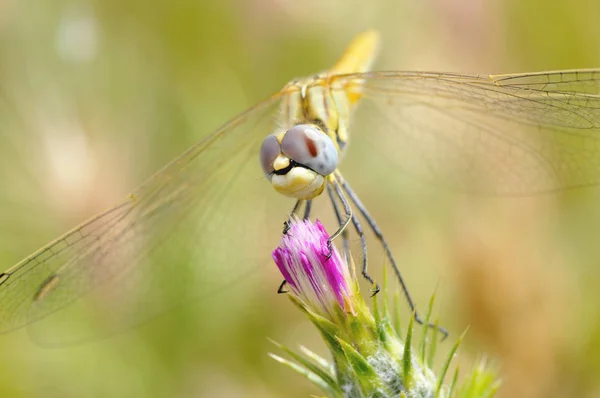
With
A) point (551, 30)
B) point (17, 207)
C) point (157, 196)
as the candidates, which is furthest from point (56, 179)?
point (551, 30)

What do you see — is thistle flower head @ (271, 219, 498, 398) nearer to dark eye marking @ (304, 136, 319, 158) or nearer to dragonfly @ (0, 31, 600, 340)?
dragonfly @ (0, 31, 600, 340)

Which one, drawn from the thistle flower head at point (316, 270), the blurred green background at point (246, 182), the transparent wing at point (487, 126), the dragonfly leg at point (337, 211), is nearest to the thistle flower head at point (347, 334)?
the thistle flower head at point (316, 270)

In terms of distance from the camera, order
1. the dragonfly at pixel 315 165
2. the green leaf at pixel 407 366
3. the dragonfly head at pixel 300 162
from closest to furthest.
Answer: the green leaf at pixel 407 366
the dragonfly head at pixel 300 162
the dragonfly at pixel 315 165

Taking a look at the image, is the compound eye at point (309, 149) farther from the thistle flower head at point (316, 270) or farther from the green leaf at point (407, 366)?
the green leaf at point (407, 366)

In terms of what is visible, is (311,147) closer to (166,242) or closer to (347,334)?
A: (347,334)

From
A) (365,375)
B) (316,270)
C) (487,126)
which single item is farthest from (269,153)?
(487,126)

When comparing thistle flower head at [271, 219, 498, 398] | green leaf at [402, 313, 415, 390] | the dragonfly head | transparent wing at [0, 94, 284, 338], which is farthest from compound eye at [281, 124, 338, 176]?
green leaf at [402, 313, 415, 390]
